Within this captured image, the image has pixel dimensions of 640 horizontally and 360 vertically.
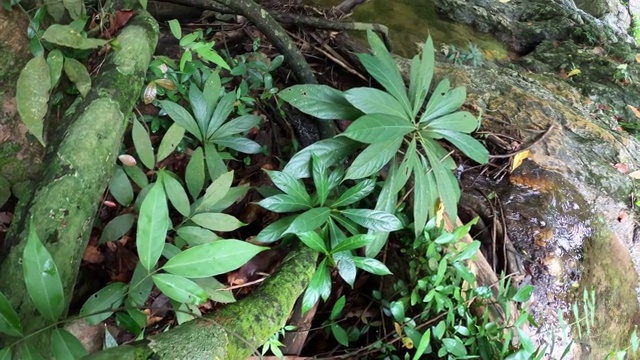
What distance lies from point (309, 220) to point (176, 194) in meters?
0.48

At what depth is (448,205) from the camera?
186cm

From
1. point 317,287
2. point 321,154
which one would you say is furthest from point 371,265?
point 321,154

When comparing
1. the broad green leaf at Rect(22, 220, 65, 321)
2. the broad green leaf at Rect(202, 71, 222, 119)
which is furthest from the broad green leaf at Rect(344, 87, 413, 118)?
the broad green leaf at Rect(22, 220, 65, 321)

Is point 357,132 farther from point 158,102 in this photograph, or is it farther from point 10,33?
point 10,33

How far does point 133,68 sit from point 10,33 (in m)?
0.47

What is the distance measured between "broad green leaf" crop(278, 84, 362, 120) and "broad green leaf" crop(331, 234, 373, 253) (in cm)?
54

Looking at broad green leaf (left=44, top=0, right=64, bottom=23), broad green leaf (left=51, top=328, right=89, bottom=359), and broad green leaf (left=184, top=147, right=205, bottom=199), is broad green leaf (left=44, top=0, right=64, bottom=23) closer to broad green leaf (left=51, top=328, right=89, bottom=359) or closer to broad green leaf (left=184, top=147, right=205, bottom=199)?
broad green leaf (left=184, top=147, right=205, bottom=199)

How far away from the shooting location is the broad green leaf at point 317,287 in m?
1.60

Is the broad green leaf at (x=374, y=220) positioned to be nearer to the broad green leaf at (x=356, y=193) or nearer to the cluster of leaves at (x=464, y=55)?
the broad green leaf at (x=356, y=193)

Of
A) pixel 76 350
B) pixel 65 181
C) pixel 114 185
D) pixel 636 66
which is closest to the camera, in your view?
pixel 76 350

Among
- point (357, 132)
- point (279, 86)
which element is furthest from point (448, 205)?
point (279, 86)

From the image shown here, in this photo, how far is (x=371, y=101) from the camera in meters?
1.81

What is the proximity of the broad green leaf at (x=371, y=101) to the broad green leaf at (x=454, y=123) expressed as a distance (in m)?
0.16

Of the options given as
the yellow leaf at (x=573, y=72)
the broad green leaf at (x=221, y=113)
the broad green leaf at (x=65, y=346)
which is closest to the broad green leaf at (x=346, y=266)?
the broad green leaf at (x=221, y=113)
